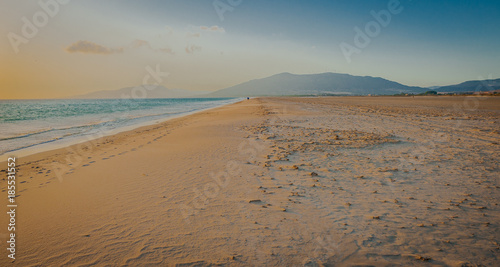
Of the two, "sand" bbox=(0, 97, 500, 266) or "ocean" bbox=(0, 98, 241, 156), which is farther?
"ocean" bbox=(0, 98, 241, 156)

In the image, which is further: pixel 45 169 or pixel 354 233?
pixel 45 169

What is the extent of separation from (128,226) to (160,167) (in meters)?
3.29

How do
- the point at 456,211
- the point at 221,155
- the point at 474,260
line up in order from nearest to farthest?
the point at 474,260 → the point at 456,211 → the point at 221,155

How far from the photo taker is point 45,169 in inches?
271

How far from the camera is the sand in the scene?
9.91ft

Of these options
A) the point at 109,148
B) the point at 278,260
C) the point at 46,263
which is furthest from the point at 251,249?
the point at 109,148

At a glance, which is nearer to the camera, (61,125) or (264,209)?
(264,209)

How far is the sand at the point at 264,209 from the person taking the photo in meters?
3.02

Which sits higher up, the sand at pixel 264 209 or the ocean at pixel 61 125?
the ocean at pixel 61 125

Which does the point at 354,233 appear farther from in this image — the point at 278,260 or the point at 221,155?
the point at 221,155

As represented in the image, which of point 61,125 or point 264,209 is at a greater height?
point 61,125

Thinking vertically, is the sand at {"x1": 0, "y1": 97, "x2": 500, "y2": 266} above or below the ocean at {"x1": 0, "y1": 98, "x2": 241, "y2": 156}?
below

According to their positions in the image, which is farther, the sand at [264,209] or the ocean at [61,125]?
the ocean at [61,125]

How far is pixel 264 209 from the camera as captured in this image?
164 inches
